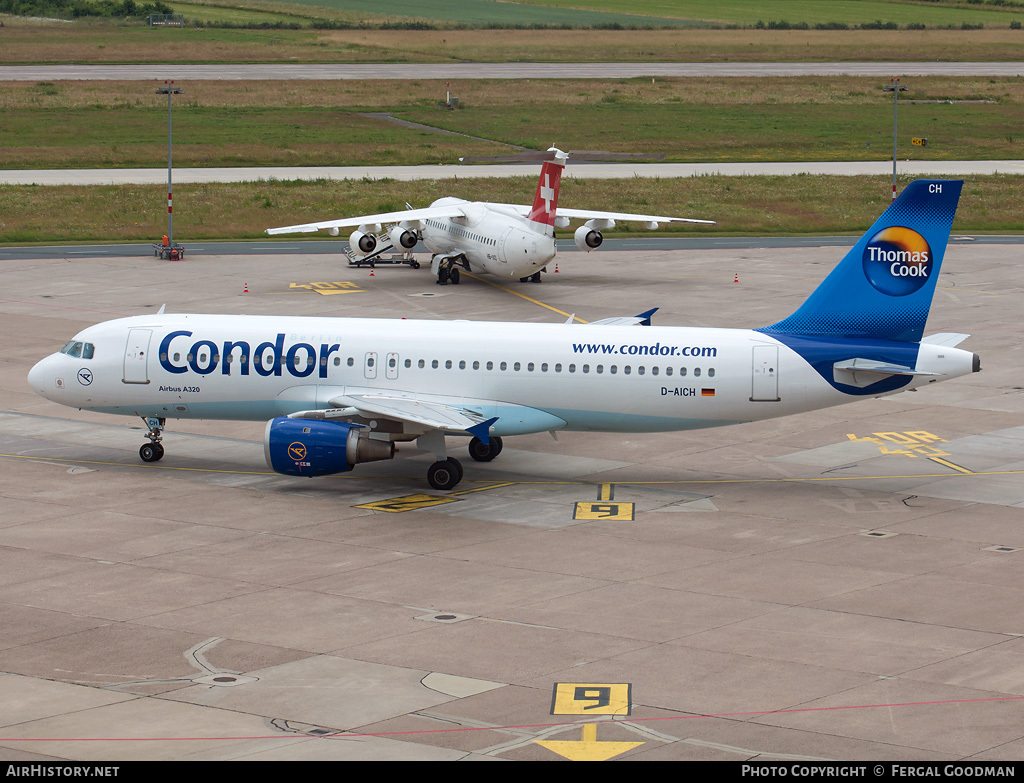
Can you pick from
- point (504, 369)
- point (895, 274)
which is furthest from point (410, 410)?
point (895, 274)

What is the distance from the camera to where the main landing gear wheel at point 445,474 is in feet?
121

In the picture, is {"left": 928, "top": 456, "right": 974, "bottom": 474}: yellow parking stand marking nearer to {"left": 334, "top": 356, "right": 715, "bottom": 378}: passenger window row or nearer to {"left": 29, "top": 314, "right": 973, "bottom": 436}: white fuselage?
{"left": 29, "top": 314, "right": 973, "bottom": 436}: white fuselage

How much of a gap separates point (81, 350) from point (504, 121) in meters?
95.7

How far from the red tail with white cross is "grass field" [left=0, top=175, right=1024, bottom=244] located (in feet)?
78.8

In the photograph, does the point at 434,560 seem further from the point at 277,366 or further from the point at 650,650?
the point at 277,366

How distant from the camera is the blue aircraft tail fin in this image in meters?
36.1

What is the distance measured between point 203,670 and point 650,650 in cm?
813

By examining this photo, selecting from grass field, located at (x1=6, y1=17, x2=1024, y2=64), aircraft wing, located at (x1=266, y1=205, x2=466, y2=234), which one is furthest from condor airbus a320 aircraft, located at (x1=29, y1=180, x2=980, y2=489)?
grass field, located at (x1=6, y1=17, x2=1024, y2=64)

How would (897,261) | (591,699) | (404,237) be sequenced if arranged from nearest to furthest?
(591,699) < (897,261) < (404,237)

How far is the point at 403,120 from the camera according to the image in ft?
431

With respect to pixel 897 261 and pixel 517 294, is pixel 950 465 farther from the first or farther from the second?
pixel 517 294

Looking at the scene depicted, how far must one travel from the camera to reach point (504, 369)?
124 ft

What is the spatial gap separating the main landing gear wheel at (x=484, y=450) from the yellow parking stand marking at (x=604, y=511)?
5003 millimetres

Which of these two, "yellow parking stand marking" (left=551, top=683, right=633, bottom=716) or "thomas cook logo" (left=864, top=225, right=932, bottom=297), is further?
"thomas cook logo" (left=864, top=225, right=932, bottom=297)
